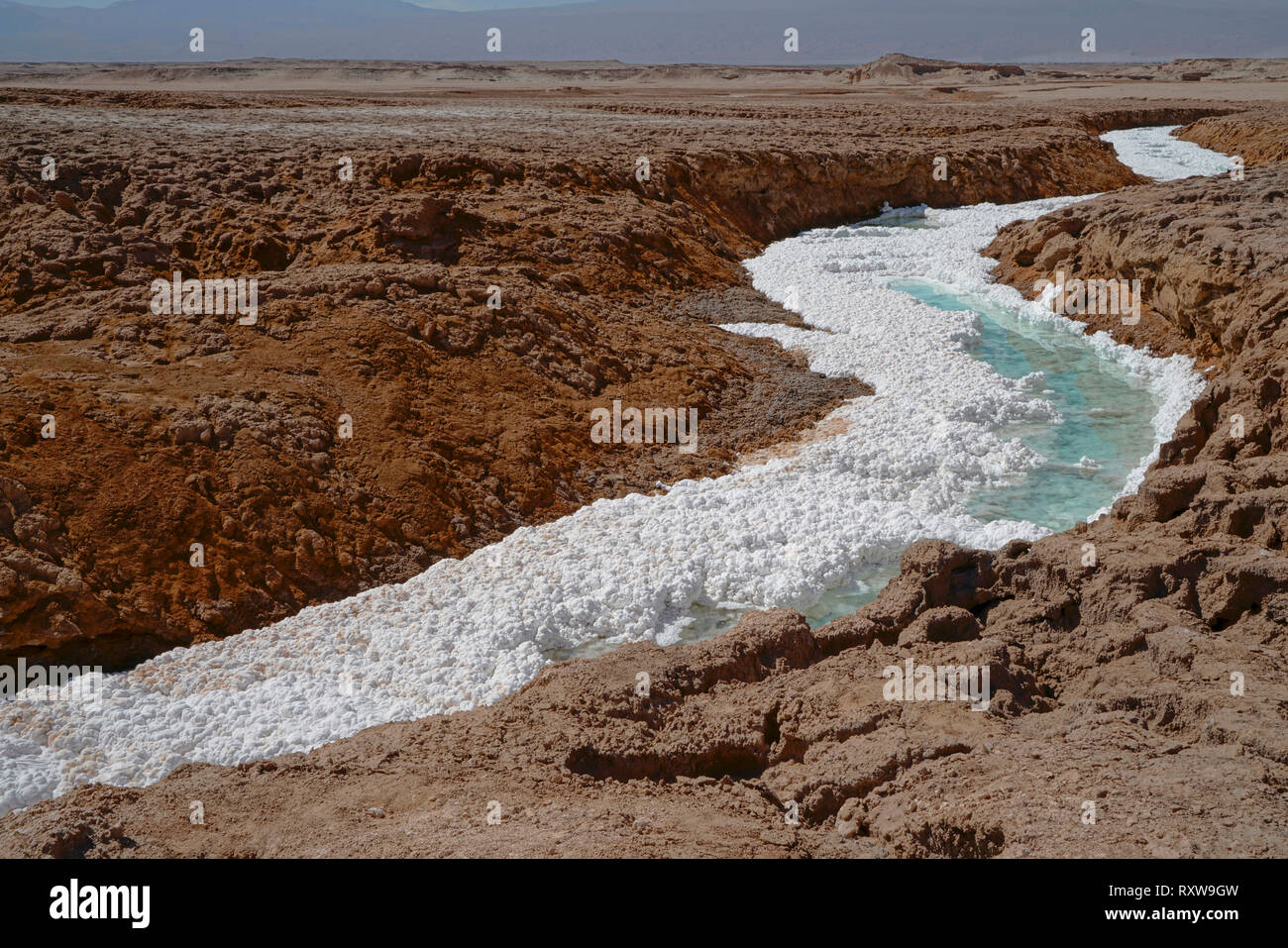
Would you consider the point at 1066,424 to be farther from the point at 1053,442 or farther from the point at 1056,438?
the point at 1053,442

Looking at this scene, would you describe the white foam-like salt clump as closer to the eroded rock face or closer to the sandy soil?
the sandy soil

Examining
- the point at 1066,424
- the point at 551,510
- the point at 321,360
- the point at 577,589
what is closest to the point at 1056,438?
the point at 1066,424

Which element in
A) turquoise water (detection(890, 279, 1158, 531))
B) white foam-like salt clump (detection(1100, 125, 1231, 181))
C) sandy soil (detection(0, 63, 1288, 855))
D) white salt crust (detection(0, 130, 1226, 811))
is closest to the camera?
sandy soil (detection(0, 63, 1288, 855))

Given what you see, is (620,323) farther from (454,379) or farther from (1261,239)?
(1261,239)

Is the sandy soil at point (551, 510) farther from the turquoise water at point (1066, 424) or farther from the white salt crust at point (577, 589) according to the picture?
the turquoise water at point (1066, 424)

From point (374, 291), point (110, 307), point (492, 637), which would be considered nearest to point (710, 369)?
point (374, 291)

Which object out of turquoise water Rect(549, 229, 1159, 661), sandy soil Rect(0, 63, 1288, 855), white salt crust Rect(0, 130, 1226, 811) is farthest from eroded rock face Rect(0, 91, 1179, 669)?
turquoise water Rect(549, 229, 1159, 661)

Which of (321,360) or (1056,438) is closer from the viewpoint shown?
(321,360)
